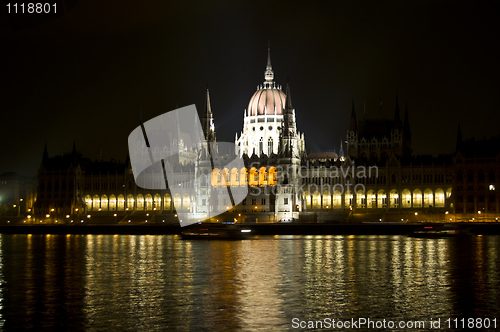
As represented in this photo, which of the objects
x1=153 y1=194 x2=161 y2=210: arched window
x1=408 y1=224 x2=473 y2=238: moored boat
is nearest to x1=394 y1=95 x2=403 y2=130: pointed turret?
x1=408 y1=224 x2=473 y2=238: moored boat

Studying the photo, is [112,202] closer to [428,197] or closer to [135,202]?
[135,202]

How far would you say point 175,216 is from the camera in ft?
369

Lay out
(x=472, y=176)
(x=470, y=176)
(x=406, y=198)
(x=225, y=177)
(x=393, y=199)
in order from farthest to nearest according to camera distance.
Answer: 1. (x=225, y=177)
2. (x=393, y=199)
3. (x=406, y=198)
4. (x=470, y=176)
5. (x=472, y=176)

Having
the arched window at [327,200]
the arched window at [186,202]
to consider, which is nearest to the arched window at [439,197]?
the arched window at [327,200]

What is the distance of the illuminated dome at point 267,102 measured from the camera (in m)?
128

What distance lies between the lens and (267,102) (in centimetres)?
12925

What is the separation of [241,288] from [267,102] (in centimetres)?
9608

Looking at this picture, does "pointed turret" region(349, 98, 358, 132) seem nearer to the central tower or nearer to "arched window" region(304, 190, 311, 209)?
the central tower

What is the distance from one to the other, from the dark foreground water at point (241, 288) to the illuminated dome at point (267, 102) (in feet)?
234

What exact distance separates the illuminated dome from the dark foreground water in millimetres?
71352

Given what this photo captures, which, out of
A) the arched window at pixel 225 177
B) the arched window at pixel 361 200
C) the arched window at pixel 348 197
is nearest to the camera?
the arched window at pixel 361 200

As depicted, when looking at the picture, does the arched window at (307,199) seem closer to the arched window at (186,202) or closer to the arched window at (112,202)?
the arched window at (186,202)

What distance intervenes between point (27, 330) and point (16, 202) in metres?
139

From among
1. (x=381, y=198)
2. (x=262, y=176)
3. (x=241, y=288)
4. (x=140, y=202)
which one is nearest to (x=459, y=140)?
(x=381, y=198)
